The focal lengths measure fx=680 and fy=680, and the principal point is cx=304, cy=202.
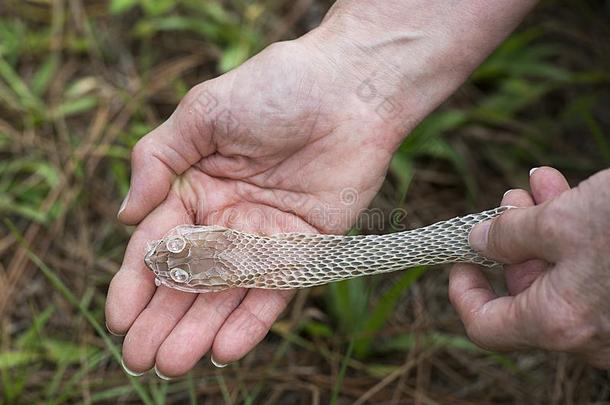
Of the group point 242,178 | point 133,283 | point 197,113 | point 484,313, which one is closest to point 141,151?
point 197,113

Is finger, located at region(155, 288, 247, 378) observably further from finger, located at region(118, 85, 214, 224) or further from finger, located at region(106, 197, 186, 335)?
finger, located at region(118, 85, 214, 224)

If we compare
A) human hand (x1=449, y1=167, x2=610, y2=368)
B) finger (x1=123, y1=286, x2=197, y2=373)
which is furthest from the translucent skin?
human hand (x1=449, y1=167, x2=610, y2=368)

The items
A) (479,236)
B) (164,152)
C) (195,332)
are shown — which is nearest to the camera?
(479,236)

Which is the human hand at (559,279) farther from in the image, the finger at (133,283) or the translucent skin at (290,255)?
the finger at (133,283)

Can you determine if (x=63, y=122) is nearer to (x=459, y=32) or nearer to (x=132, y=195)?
(x=132, y=195)

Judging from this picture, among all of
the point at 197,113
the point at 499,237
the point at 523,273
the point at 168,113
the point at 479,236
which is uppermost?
the point at 197,113

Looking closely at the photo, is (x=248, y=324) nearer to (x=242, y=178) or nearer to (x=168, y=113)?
(x=242, y=178)
